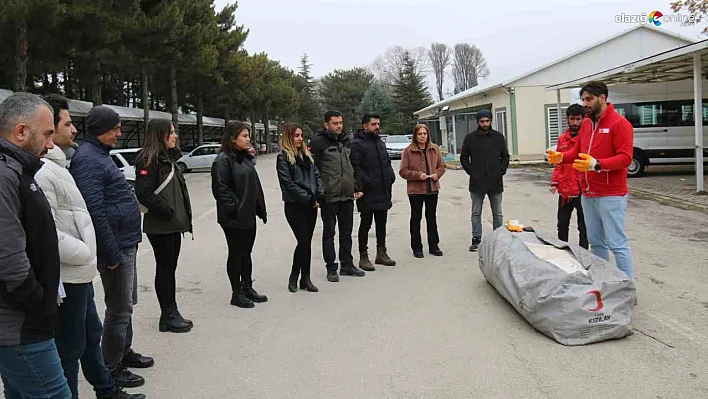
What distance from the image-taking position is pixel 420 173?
7926mm

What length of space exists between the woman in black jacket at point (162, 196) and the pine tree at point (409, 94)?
60.8 metres

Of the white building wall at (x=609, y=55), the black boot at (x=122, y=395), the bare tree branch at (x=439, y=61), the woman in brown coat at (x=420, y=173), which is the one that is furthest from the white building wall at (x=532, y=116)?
the bare tree branch at (x=439, y=61)

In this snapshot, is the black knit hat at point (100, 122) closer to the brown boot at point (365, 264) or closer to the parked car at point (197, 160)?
the brown boot at point (365, 264)

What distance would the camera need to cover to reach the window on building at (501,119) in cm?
3014

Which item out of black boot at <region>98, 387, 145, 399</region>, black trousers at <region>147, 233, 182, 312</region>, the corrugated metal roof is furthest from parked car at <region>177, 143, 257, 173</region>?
black boot at <region>98, 387, 145, 399</region>

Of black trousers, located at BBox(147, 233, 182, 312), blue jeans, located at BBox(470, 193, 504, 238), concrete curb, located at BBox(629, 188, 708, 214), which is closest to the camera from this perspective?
black trousers, located at BBox(147, 233, 182, 312)

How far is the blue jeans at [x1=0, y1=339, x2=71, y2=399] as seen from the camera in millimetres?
2523

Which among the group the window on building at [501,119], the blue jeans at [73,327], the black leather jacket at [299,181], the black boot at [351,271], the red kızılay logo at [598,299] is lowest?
the black boot at [351,271]

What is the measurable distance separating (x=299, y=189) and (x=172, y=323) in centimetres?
190

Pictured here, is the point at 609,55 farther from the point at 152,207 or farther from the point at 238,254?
the point at 152,207

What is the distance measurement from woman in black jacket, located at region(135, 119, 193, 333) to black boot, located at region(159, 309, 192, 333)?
357 millimetres

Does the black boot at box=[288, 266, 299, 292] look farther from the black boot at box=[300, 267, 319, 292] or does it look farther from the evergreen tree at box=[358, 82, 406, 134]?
the evergreen tree at box=[358, 82, 406, 134]

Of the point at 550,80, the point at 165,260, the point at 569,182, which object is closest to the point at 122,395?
the point at 165,260

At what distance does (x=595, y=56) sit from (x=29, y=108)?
1205 inches
